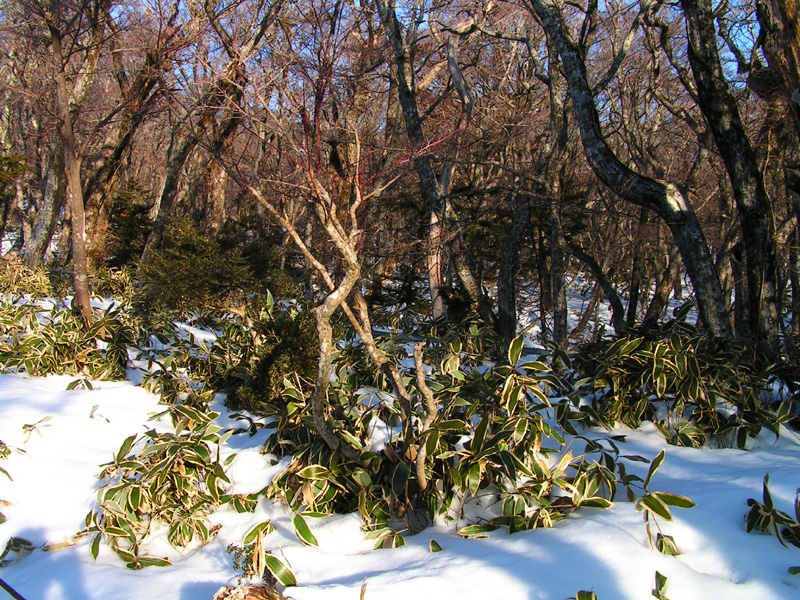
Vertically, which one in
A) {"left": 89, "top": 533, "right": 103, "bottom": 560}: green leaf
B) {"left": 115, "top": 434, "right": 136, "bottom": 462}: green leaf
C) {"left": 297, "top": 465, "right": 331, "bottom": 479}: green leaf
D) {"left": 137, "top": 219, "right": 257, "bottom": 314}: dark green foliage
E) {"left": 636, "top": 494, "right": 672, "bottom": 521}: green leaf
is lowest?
{"left": 89, "top": 533, "right": 103, "bottom": 560}: green leaf

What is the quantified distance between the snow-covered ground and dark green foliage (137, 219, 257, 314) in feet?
8.45

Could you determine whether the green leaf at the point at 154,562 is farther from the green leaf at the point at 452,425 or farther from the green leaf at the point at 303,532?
the green leaf at the point at 452,425

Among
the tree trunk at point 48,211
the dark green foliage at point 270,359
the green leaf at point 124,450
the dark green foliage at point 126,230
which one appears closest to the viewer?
the green leaf at point 124,450

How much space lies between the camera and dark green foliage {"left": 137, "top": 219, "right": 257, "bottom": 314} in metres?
5.83

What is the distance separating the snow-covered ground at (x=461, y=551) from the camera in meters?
1.92

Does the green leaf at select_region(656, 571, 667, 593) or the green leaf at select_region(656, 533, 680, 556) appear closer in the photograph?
the green leaf at select_region(656, 571, 667, 593)

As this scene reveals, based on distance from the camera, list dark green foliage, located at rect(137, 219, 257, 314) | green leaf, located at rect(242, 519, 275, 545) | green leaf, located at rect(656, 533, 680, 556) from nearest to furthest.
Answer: green leaf, located at rect(656, 533, 680, 556)
green leaf, located at rect(242, 519, 275, 545)
dark green foliage, located at rect(137, 219, 257, 314)

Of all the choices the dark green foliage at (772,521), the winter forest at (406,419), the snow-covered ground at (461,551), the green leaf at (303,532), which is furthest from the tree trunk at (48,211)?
the dark green foliage at (772,521)

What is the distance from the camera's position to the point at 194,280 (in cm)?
581

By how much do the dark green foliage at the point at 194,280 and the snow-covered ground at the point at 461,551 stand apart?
101 inches

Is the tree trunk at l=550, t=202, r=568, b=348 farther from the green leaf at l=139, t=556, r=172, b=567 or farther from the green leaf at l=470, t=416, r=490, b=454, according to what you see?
the green leaf at l=139, t=556, r=172, b=567

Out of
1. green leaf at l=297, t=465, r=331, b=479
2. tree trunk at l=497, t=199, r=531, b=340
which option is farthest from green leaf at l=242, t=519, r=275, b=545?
tree trunk at l=497, t=199, r=531, b=340

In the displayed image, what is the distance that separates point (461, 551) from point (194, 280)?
4610 millimetres

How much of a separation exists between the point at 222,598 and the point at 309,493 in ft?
2.73
